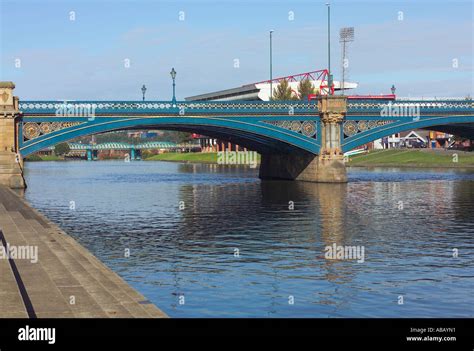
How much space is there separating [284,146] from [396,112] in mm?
14505

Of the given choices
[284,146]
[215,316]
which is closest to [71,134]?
[284,146]

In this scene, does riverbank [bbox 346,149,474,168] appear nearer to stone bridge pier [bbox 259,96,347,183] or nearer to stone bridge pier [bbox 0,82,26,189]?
stone bridge pier [bbox 259,96,347,183]

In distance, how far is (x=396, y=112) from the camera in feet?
314

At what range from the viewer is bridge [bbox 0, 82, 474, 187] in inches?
3196

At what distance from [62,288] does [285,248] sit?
58.0ft

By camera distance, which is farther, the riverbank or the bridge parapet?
the riverbank

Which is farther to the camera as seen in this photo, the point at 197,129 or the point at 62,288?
the point at 197,129

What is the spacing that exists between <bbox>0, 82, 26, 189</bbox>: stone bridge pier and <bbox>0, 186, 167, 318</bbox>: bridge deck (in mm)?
47821

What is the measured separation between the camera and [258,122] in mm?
88812

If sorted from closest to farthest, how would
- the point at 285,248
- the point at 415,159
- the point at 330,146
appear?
the point at 285,248 → the point at 330,146 → the point at 415,159

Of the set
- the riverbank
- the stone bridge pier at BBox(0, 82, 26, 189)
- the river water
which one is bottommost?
the river water
